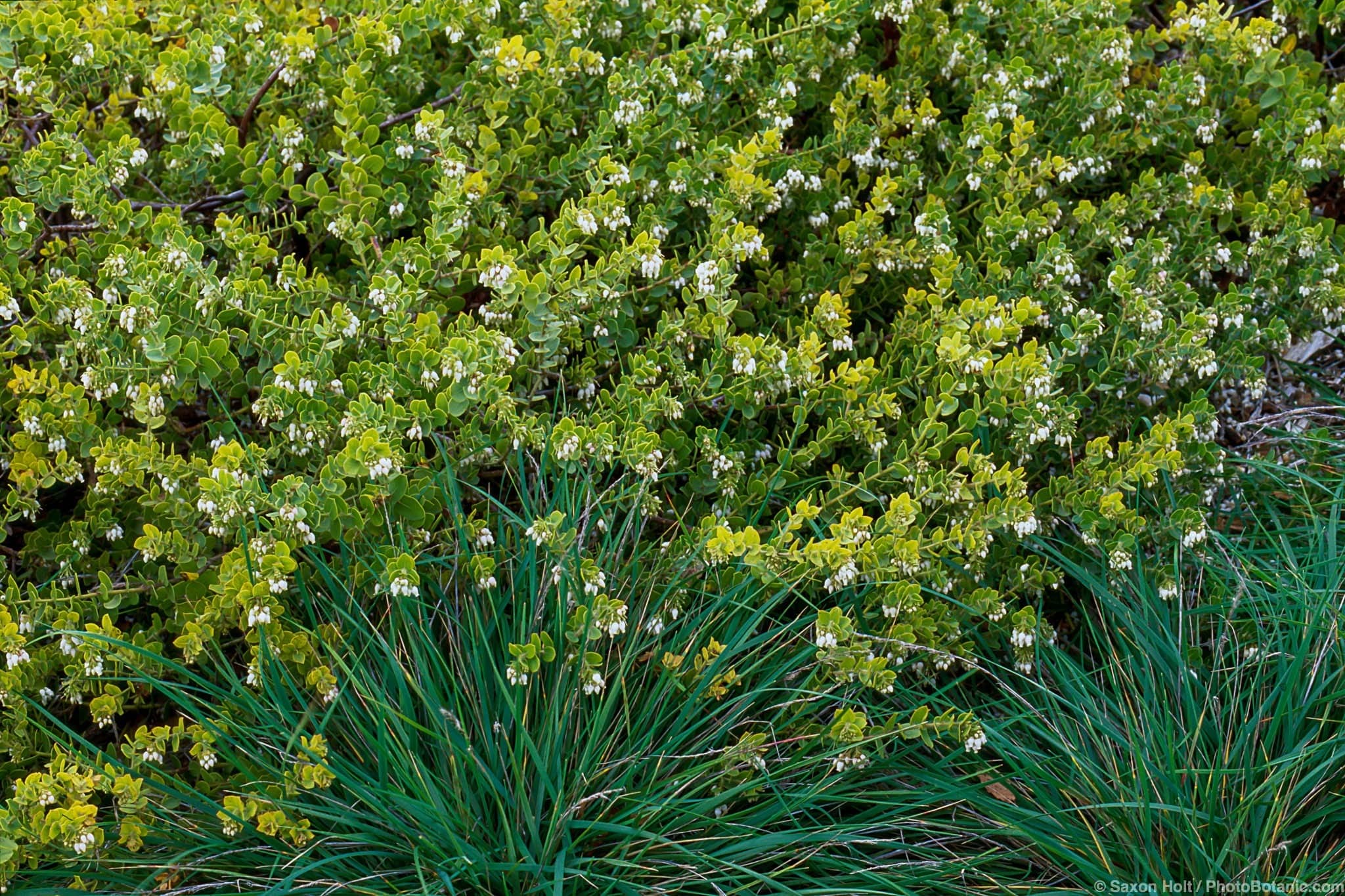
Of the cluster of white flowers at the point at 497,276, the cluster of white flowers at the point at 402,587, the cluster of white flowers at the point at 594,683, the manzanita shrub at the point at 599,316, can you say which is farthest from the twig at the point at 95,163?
the cluster of white flowers at the point at 594,683

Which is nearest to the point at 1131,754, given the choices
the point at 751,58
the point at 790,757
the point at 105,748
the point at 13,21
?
the point at 790,757

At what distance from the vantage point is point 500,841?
2562mm

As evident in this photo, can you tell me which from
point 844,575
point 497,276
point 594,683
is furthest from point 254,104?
point 844,575

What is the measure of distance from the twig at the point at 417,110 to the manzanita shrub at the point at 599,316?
0.06 meters

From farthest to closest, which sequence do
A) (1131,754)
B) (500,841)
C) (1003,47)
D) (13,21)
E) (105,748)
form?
(1003,47)
(13,21)
(105,748)
(1131,754)
(500,841)

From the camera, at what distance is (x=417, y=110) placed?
3.41 metres

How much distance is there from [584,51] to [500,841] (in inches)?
83.4

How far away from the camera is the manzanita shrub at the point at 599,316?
8.89 feet

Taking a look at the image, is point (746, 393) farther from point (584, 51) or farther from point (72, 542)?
point (72, 542)

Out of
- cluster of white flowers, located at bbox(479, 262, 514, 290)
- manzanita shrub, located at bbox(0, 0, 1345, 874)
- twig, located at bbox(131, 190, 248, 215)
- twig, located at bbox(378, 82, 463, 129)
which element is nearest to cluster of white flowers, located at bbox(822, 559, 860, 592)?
manzanita shrub, located at bbox(0, 0, 1345, 874)

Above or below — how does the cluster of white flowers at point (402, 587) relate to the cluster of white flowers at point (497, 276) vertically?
below

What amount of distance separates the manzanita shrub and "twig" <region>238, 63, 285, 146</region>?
0.11ft

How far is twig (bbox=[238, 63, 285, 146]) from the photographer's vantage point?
3.41m

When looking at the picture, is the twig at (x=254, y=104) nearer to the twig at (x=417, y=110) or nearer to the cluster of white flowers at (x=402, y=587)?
the twig at (x=417, y=110)
